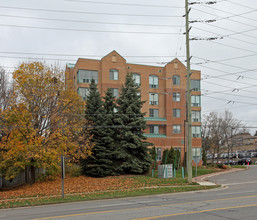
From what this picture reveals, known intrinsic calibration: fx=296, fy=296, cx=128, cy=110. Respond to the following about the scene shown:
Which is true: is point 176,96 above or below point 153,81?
below

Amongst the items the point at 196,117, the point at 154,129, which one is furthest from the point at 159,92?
the point at 196,117

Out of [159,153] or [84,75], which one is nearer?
[84,75]

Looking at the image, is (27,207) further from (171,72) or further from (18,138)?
(171,72)

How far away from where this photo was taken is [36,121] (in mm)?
24344

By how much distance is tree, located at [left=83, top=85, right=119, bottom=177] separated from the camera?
102 ft

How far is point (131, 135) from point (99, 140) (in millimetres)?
3490

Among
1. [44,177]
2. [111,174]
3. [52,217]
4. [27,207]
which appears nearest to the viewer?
[52,217]

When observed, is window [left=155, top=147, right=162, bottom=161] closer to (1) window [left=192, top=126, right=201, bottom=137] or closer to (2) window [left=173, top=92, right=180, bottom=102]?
(1) window [left=192, top=126, right=201, bottom=137]

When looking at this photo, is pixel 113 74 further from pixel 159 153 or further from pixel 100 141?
pixel 100 141

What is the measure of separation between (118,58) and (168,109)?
38.7ft

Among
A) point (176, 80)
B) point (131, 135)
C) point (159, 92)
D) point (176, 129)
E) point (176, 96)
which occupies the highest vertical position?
point (176, 80)

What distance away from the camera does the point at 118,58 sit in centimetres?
4562

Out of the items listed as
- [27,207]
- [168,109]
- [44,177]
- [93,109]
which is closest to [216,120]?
[168,109]

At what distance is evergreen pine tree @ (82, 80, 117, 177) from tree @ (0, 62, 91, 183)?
527cm
